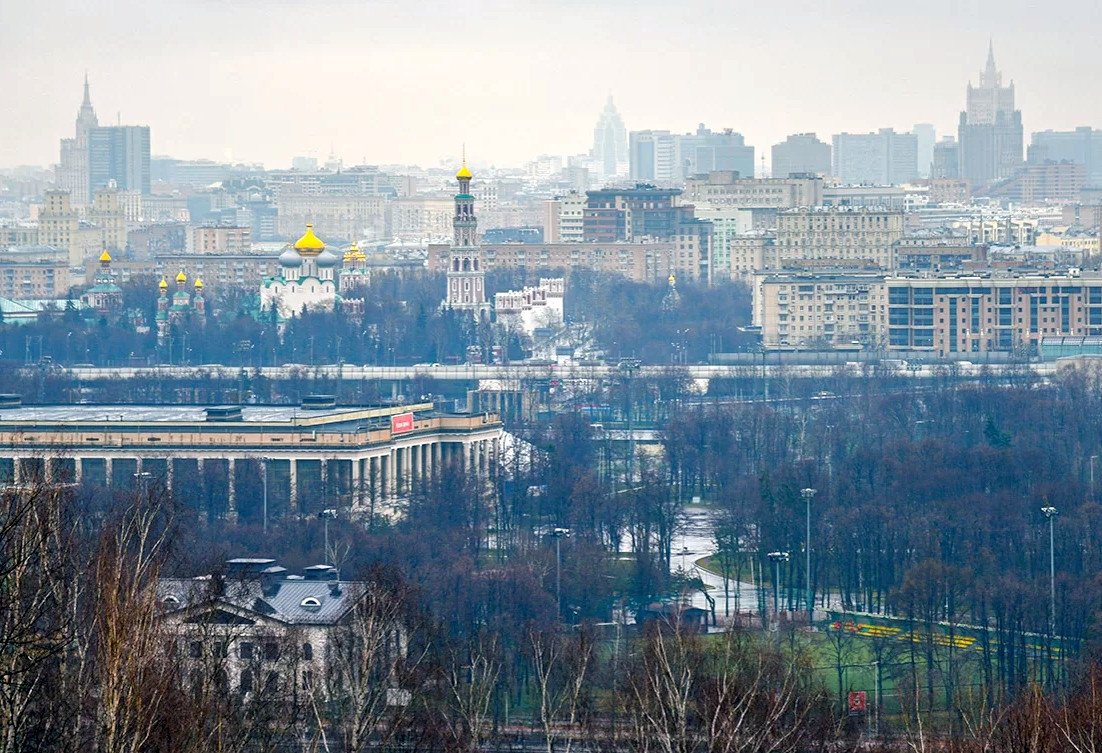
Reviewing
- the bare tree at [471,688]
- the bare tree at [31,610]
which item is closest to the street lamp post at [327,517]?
the bare tree at [471,688]

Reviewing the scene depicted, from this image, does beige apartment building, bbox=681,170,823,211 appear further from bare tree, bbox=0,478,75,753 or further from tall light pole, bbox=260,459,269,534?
bare tree, bbox=0,478,75,753

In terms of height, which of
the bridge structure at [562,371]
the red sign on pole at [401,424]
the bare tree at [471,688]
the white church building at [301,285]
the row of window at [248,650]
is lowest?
the bare tree at [471,688]

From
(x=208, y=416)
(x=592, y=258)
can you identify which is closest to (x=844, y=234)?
(x=592, y=258)

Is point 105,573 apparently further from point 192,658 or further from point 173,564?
point 173,564

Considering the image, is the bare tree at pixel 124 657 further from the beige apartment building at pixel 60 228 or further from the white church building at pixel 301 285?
the beige apartment building at pixel 60 228

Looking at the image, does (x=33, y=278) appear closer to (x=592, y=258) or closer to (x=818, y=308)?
(x=592, y=258)

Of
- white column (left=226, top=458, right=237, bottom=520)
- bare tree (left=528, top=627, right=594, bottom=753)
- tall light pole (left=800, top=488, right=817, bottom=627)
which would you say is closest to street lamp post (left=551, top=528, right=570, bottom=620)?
tall light pole (left=800, top=488, right=817, bottom=627)
